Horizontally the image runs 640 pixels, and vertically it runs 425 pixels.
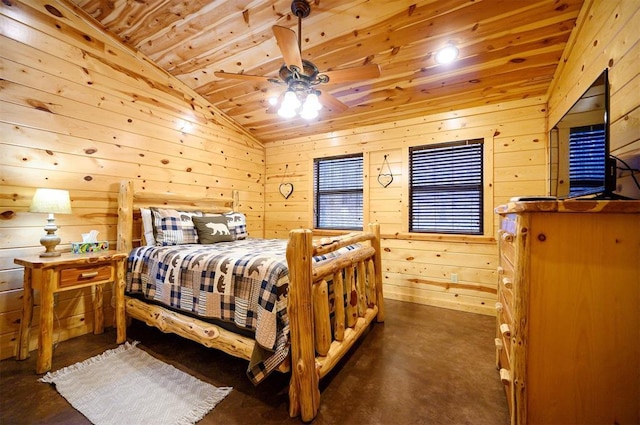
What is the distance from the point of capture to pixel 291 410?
140 cm

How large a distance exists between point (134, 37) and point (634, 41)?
380 cm

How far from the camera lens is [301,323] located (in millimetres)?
1386

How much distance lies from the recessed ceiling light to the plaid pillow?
9.50 feet

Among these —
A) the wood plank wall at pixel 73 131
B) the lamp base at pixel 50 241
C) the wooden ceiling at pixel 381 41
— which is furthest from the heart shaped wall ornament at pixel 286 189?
the lamp base at pixel 50 241

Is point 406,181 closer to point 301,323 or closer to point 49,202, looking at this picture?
point 301,323

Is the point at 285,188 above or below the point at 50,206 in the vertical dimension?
above

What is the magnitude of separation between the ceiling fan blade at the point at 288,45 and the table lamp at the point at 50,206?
1996 mm

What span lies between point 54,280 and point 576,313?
3006 mm

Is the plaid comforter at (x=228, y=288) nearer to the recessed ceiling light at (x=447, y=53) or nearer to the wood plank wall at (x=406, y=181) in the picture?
the wood plank wall at (x=406, y=181)

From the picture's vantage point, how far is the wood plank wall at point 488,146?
1.40 metres

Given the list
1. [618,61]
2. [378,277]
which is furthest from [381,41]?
[378,277]

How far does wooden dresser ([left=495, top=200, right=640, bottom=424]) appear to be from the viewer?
3.09ft

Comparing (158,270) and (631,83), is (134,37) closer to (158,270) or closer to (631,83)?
(158,270)

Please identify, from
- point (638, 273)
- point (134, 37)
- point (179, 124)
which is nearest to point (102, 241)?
point (179, 124)
